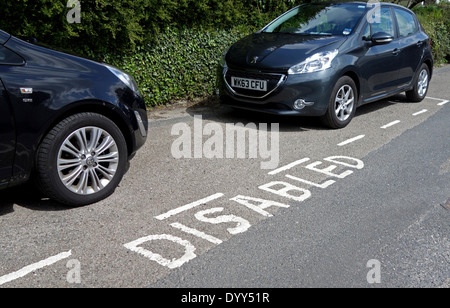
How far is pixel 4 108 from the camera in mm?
3609

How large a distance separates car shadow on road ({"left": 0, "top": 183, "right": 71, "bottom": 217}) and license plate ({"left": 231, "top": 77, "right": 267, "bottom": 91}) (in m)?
3.33

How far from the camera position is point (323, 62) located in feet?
21.7

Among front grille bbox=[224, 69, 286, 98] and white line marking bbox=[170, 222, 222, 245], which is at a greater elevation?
front grille bbox=[224, 69, 286, 98]

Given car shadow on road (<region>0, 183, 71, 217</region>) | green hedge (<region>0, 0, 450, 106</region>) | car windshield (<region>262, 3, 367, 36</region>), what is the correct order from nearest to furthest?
1. car shadow on road (<region>0, 183, 71, 217</region>)
2. green hedge (<region>0, 0, 450, 106</region>)
3. car windshield (<region>262, 3, 367, 36</region>)

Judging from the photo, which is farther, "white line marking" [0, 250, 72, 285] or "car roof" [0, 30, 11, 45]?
"car roof" [0, 30, 11, 45]

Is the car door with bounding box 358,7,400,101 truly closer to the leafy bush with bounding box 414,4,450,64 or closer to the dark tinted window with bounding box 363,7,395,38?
the dark tinted window with bounding box 363,7,395,38

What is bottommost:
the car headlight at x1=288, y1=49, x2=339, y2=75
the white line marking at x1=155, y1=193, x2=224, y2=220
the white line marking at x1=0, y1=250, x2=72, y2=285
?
the white line marking at x1=155, y1=193, x2=224, y2=220

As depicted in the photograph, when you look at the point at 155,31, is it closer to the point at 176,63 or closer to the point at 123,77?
the point at 176,63

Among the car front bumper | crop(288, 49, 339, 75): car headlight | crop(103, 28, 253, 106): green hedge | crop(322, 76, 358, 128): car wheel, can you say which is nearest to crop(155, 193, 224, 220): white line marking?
the car front bumper

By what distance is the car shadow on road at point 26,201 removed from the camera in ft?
13.7

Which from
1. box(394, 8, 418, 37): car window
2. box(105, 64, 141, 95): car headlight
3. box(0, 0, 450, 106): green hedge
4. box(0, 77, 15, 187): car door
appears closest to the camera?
box(0, 77, 15, 187): car door

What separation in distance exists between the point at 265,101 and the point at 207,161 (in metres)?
1.56

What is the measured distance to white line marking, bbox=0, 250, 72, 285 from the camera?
123 inches
